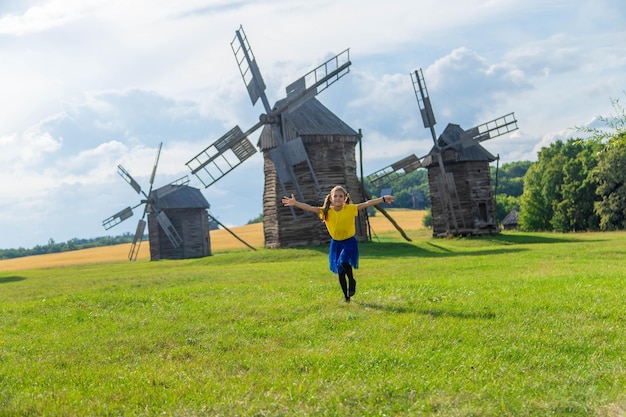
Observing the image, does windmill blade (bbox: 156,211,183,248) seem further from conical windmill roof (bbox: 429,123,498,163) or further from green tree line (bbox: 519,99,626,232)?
green tree line (bbox: 519,99,626,232)

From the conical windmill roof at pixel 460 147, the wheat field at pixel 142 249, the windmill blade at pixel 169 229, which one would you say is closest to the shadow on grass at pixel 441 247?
the conical windmill roof at pixel 460 147

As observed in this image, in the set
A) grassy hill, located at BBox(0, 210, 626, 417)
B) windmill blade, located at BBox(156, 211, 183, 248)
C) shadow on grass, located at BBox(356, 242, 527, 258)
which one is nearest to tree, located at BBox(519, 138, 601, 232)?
shadow on grass, located at BBox(356, 242, 527, 258)

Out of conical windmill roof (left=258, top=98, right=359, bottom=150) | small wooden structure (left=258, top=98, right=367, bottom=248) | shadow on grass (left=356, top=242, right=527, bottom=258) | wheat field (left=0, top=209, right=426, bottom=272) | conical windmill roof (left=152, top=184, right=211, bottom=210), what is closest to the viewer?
shadow on grass (left=356, top=242, right=527, bottom=258)

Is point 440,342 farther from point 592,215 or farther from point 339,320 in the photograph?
point 592,215

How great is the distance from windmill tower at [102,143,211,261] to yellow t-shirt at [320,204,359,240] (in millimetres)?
47248

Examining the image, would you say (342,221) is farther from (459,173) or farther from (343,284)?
(459,173)

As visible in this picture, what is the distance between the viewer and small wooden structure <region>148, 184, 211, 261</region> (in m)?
59.7

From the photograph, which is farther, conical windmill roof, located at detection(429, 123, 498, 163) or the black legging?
conical windmill roof, located at detection(429, 123, 498, 163)

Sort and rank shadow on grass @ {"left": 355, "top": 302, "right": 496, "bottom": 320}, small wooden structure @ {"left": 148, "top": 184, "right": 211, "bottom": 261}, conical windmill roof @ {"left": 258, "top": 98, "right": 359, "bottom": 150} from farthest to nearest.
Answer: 1. small wooden structure @ {"left": 148, "top": 184, "right": 211, "bottom": 261}
2. conical windmill roof @ {"left": 258, "top": 98, "right": 359, "bottom": 150}
3. shadow on grass @ {"left": 355, "top": 302, "right": 496, "bottom": 320}

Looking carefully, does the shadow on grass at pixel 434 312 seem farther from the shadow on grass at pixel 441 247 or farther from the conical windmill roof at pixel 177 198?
the conical windmill roof at pixel 177 198

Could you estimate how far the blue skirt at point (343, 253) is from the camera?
42.0ft

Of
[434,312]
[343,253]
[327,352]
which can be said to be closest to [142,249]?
[343,253]

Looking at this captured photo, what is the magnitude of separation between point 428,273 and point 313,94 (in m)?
21.9

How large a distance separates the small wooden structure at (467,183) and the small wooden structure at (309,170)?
334 inches
